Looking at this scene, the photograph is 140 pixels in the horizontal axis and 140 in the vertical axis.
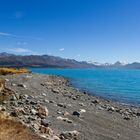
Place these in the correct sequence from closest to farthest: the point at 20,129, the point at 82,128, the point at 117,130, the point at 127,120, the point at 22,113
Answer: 1. the point at 20,129
2. the point at 22,113
3. the point at 82,128
4. the point at 117,130
5. the point at 127,120

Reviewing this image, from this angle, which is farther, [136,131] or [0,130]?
[136,131]

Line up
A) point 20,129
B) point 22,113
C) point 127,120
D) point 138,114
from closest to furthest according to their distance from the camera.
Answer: point 20,129 < point 22,113 < point 127,120 < point 138,114

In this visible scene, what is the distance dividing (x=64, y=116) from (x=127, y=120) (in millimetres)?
6558

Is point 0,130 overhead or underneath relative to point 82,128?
overhead

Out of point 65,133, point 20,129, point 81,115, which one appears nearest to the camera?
point 20,129

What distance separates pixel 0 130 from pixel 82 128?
8.49 m

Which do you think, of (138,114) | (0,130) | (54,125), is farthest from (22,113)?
(138,114)

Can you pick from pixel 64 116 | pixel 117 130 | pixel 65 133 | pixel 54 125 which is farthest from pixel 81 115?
pixel 65 133

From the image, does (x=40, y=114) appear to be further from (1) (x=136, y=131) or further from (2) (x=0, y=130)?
(2) (x=0, y=130)

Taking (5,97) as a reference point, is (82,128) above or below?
below

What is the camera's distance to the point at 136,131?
2028cm

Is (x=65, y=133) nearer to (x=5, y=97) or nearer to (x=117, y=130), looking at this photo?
(x=117, y=130)

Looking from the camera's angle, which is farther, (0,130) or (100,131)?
(100,131)

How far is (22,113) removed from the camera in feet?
53.3
